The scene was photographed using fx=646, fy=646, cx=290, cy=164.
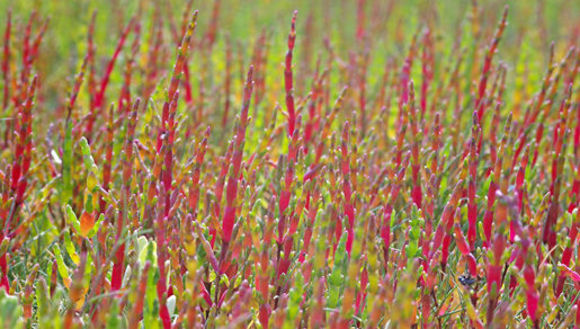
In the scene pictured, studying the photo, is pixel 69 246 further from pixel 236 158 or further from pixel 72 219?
pixel 236 158

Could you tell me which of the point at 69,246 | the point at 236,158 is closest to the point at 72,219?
the point at 69,246

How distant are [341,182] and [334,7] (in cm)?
397

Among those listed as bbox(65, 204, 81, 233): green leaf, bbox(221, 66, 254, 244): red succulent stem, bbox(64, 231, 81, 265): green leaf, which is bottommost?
bbox(64, 231, 81, 265): green leaf

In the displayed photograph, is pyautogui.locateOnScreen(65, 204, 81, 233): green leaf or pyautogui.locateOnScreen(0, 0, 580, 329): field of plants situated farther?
pyautogui.locateOnScreen(65, 204, 81, 233): green leaf

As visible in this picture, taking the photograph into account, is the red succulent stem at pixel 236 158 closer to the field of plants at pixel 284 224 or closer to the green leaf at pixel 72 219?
the field of plants at pixel 284 224

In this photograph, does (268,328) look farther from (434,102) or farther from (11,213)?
(434,102)

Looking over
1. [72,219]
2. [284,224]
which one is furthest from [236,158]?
[72,219]

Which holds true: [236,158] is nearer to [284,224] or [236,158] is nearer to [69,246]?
[284,224]

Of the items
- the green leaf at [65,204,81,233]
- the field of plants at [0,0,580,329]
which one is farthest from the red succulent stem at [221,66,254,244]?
the green leaf at [65,204,81,233]

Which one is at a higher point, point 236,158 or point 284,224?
point 236,158

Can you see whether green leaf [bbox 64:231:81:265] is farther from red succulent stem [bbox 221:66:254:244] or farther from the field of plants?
red succulent stem [bbox 221:66:254:244]

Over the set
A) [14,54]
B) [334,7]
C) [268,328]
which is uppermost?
[334,7]

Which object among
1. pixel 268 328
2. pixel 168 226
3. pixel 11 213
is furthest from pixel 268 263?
pixel 11 213

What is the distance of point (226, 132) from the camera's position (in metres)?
2.29
